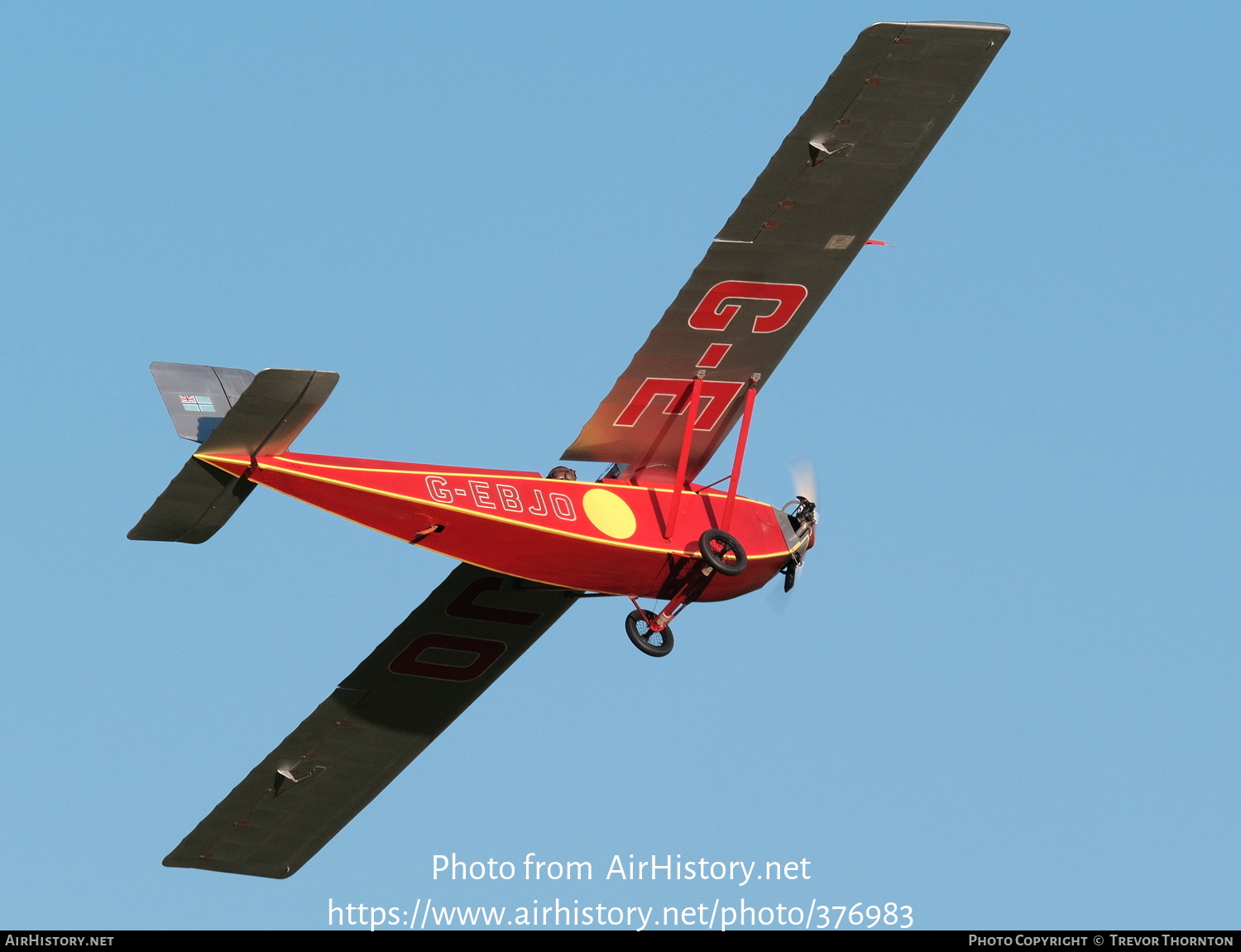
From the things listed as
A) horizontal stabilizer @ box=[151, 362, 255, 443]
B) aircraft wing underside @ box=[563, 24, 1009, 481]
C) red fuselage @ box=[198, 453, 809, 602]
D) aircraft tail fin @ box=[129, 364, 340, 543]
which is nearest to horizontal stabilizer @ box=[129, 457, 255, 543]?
aircraft tail fin @ box=[129, 364, 340, 543]

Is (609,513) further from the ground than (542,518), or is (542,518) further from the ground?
(609,513)

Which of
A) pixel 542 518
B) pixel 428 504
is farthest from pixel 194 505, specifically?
pixel 542 518

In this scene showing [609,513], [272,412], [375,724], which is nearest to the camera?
[272,412]

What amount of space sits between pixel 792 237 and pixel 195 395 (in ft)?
23.2

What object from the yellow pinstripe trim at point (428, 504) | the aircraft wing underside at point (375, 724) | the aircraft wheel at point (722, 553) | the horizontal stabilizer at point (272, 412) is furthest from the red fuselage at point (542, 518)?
the aircraft wing underside at point (375, 724)

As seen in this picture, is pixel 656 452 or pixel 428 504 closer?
pixel 428 504

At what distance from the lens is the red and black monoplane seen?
24641 millimetres

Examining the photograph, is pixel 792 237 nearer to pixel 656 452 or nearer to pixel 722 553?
pixel 656 452

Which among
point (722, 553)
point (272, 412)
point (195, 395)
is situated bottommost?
point (272, 412)

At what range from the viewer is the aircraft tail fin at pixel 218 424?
23.9 m

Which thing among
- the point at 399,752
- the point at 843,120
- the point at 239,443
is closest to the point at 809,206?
the point at 843,120

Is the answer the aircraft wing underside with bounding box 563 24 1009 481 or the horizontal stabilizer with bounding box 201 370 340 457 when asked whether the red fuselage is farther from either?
the aircraft wing underside with bounding box 563 24 1009 481

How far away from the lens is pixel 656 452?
2798 cm

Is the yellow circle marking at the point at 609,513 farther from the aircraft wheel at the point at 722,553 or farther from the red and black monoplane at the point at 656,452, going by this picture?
the aircraft wheel at the point at 722,553
